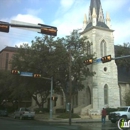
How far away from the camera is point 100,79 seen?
1703 inches

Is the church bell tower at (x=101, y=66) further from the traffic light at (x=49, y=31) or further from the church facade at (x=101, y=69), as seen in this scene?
the traffic light at (x=49, y=31)

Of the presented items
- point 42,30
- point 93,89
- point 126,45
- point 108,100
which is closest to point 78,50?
point 93,89

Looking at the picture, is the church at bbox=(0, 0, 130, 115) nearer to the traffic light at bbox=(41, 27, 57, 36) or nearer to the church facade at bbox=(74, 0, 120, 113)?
the church facade at bbox=(74, 0, 120, 113)

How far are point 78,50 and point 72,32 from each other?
3.13 m

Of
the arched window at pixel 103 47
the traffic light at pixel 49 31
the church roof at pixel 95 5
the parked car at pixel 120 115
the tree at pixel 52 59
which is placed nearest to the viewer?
the traffic light at pixel 49 31

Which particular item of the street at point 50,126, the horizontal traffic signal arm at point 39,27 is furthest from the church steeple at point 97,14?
the horizontal traffic signal arm at point 39,27

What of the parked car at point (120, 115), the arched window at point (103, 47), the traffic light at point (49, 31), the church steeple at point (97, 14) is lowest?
the parked car at point (120, 115)

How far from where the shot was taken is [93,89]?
41844 mm

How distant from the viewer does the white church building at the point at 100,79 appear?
4212 centimetres

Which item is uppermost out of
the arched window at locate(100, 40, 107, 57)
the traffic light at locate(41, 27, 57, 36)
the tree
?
the arched window at locate(100, 40, 107, 57)

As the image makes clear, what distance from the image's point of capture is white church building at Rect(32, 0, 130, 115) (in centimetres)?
4212

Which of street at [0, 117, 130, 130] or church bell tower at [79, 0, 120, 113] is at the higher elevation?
church bell tower at [79, 0, 120, 113]

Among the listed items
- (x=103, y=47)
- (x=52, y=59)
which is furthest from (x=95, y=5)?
(x=52, y=59)

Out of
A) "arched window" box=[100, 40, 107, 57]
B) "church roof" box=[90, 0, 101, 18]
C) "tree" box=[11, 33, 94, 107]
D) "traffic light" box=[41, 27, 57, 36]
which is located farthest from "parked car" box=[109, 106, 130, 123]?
"church roof" box=[90, 0, 101, 18]
